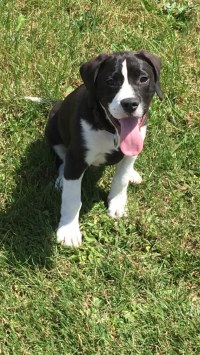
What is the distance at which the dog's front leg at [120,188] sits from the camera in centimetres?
388

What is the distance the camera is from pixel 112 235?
4.07 m

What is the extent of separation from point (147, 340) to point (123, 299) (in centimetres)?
31

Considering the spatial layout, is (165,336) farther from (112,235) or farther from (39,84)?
(39,84)

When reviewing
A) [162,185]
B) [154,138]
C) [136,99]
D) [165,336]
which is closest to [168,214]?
[162,185]

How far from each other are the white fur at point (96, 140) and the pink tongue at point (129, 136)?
194 mm

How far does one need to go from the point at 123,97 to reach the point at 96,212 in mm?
1211

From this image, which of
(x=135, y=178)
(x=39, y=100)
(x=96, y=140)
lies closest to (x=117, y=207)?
(x=135, y=178)

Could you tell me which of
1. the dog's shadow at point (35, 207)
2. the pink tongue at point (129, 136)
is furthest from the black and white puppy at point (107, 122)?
the dog's shadow at point (35, 207)

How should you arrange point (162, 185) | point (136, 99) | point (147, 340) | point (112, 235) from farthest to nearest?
point (162, 185)
point (112, 235)
point (147, 340)
point (136, 99)

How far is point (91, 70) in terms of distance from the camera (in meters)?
3.35

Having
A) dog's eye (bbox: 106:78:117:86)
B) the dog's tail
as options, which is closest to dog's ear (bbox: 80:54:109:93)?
dog's eye (bbox: 106:78:117:86)

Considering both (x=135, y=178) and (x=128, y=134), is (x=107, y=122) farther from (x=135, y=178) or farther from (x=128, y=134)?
(x=135, y=178)

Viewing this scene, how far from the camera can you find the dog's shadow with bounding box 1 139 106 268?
390 cm

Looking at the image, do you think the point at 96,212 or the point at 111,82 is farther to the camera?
the point at 96,212
